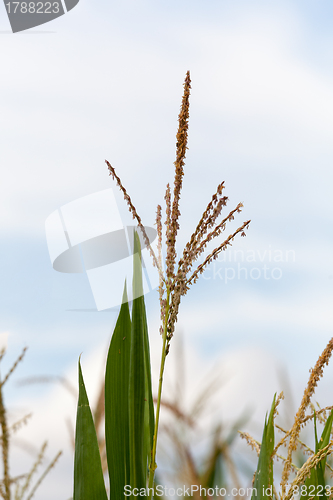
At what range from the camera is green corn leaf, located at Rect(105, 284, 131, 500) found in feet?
4.27

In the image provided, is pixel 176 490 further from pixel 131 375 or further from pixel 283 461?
pixel 131 375

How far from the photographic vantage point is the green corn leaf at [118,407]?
51.3 inches

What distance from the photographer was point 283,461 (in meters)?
1.39

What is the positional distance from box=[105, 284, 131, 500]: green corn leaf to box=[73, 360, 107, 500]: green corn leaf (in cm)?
4

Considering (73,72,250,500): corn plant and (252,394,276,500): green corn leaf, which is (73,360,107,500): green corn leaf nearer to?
(73,72,250,500): corn plant

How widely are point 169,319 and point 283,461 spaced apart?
0.63 metres

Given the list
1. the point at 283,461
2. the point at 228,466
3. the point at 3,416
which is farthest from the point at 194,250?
the point at 228,466

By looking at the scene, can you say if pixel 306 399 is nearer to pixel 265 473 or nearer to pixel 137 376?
pixel 265 473

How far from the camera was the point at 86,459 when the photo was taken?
129 centimetres

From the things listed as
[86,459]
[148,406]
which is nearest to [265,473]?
[148,406]

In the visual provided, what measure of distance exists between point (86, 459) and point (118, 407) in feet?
0.49

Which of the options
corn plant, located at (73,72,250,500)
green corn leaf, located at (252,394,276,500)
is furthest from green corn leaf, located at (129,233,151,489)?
green corn leaf, located at (252,394,276,500)

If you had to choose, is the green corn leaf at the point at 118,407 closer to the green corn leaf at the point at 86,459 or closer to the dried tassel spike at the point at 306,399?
the green corn leaf at the point at 86,459

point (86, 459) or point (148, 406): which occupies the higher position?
point (148, 406)
